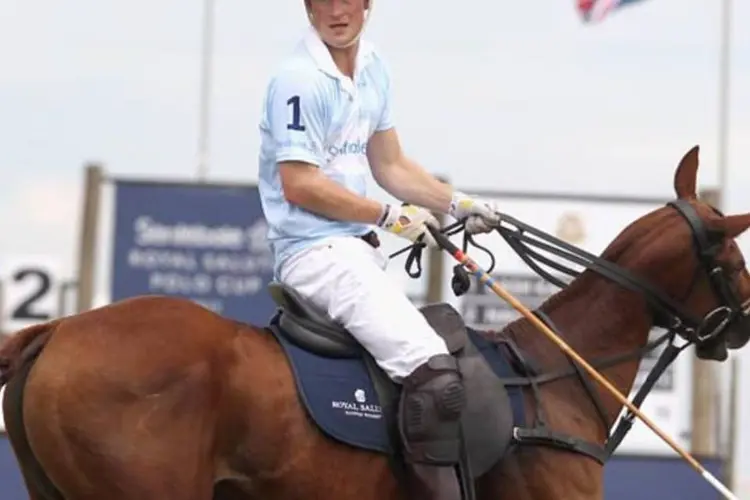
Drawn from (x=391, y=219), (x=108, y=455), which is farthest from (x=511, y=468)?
(x=108, y=455)

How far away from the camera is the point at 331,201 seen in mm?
6414

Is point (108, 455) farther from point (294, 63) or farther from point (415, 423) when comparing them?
point (294, 63)

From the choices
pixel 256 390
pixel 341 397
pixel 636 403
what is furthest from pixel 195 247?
pixel 256 390

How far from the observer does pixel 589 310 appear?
706 centimetres

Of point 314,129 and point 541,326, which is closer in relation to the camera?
point 314,129

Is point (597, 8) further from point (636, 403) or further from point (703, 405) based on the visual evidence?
point (636, 403)

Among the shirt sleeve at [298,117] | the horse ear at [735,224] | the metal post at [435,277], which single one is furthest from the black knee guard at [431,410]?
the metal post at [435,277]

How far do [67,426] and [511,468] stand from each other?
1777 mm

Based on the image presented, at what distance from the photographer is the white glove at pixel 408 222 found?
6492 mm

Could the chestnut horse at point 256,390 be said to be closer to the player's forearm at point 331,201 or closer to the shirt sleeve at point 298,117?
the player's forearm at point 331,201

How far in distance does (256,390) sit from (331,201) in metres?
0.78

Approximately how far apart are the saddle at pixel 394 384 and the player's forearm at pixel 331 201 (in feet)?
1.22

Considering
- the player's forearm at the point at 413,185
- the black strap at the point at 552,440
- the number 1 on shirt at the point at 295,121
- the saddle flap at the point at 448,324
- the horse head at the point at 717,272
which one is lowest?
the black strap at the point at 552,440

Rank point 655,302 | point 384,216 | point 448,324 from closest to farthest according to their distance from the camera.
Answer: point 384,216 < point 448,324 < point 655,302
